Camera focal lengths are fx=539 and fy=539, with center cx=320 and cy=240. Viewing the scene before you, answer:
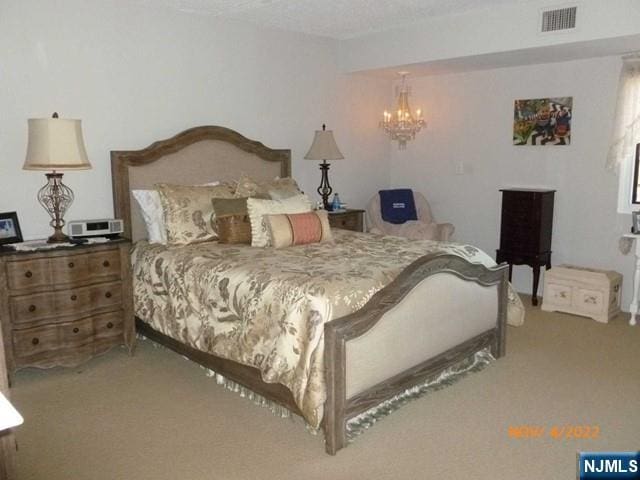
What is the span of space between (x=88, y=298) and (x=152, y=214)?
77cm

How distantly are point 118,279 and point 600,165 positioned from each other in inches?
161

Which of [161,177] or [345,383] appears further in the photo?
[161,177]

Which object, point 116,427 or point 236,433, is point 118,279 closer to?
point 116,427

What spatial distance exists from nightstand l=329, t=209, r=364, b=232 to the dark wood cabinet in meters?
1.35

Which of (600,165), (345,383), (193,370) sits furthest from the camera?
(600,165)

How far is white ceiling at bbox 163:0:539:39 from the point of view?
415 cm

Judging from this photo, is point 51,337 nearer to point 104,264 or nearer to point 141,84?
point 104,264

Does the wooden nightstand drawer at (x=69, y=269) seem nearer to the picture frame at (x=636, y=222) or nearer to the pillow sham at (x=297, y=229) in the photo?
the pillow sham at (x=297, y=229)

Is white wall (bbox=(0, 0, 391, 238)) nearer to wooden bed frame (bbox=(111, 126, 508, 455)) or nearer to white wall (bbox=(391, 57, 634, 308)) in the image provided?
wooden bed frame (bbox=(111, 126, 508, 455))

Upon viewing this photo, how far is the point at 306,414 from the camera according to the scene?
254 centimetres

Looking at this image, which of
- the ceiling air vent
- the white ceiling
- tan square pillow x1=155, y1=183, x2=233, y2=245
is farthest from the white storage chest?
tan square pillow x1=155, y1=183, x2=233, y2=245

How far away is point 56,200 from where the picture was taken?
3529 millimetres

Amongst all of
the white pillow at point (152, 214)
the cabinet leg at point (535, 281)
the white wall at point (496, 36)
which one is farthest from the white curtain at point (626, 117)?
the white pillow at point (152, 214)

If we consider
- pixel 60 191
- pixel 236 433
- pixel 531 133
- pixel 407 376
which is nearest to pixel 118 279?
pixel 60 191
